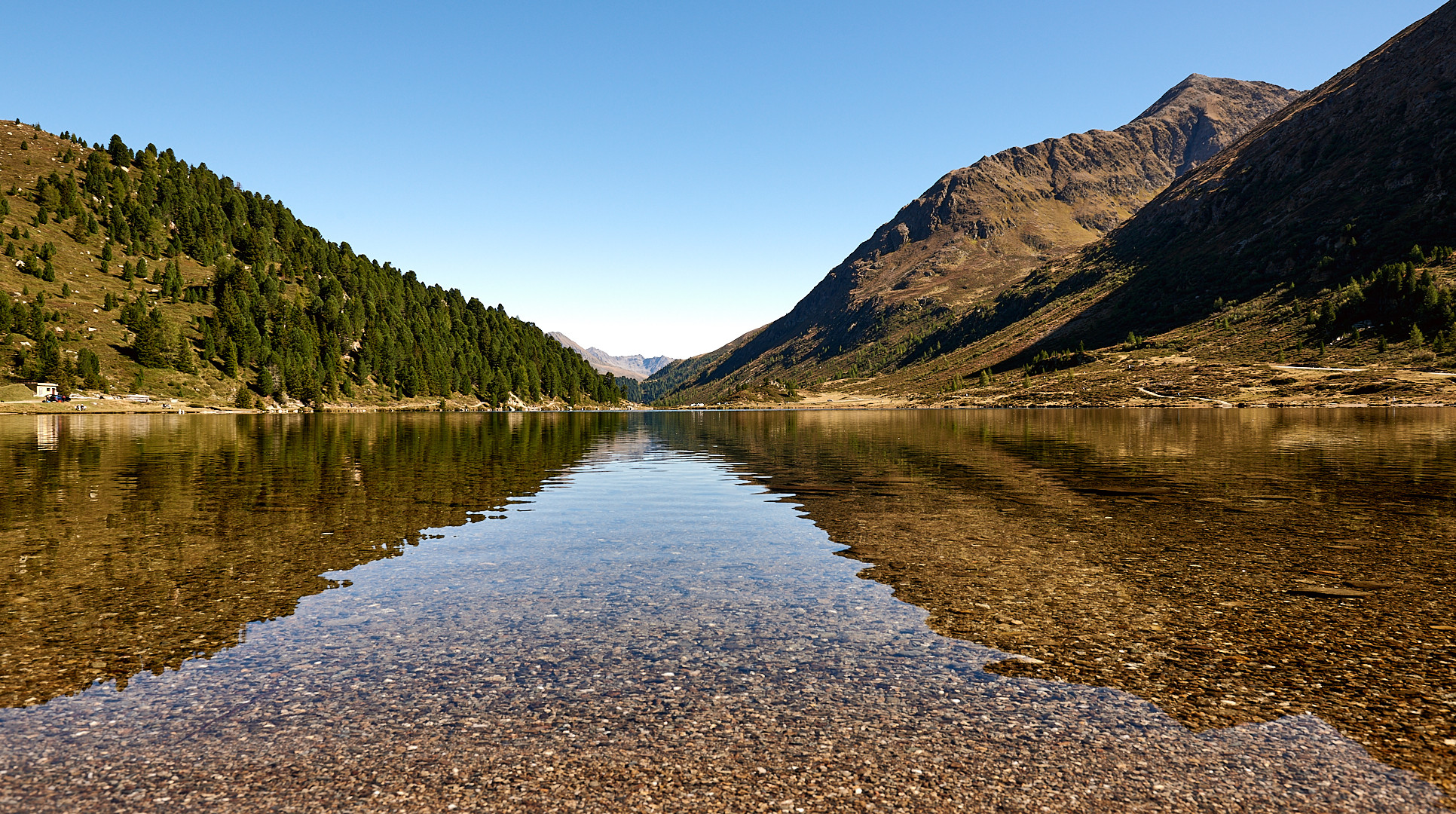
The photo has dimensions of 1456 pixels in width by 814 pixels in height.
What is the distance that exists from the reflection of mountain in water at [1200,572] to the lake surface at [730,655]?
11 centimetres

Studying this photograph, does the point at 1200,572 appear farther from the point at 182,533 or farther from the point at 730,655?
the point at 182,533

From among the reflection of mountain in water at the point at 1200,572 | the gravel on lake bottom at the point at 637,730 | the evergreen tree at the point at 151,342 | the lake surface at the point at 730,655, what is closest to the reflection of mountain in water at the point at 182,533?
the lake surface at the point at 730,655

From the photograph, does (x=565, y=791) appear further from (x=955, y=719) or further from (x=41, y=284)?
(x=41, y=284)

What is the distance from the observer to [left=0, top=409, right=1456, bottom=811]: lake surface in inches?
321

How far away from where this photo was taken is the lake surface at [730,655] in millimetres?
8164

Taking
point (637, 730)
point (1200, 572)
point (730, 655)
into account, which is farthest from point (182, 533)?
→ point (1200, 572)

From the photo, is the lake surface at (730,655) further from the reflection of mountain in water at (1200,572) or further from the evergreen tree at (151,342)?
the evergreen tree at (151,342)

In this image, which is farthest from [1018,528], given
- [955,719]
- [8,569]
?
[8,569]

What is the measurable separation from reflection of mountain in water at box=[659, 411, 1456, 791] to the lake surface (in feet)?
0.35

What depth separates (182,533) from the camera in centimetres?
2277

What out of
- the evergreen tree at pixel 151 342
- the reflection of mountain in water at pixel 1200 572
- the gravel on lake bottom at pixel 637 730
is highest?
the evergreen tree at pixel 151 342

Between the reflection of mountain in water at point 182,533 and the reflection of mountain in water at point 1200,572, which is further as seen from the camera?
the reflection of mountain in water at point 182,533

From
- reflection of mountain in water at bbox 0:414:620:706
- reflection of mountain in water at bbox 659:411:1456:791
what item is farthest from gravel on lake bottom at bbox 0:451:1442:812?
reflection of mountain in water at bbox 0:414:620:706

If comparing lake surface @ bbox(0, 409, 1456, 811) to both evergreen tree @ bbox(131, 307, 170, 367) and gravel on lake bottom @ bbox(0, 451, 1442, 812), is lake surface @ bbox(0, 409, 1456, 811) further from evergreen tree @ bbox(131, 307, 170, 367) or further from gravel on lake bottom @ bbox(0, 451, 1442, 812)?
evergreen tree @ bbox(131, 307, 170, 367)
